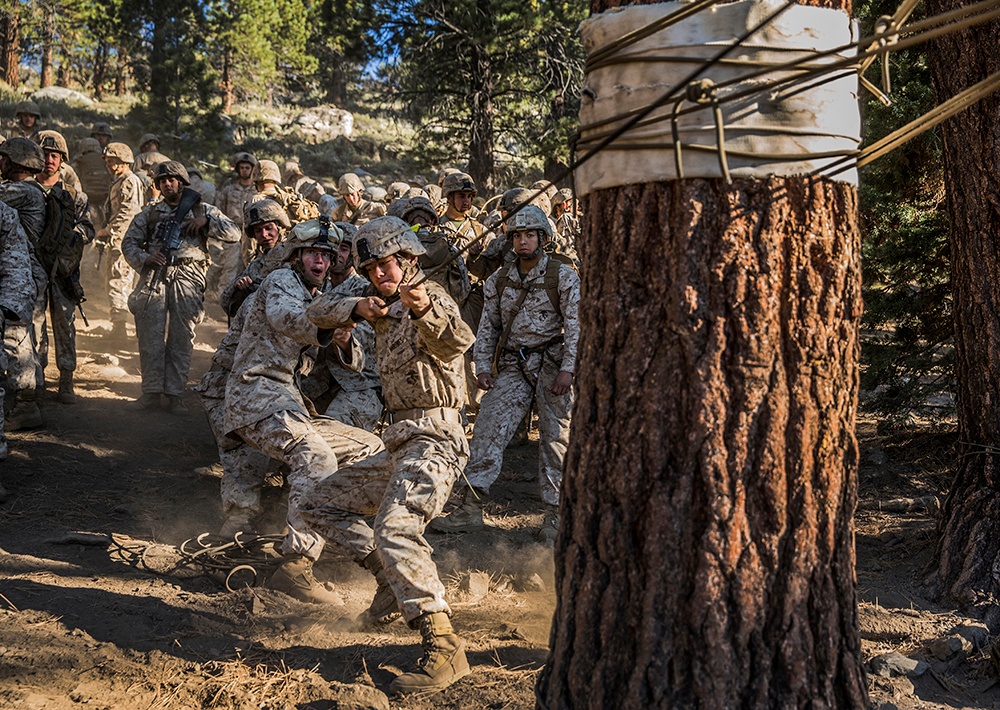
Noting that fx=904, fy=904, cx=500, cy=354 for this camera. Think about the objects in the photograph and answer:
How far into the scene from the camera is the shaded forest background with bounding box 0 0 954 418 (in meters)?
8.09

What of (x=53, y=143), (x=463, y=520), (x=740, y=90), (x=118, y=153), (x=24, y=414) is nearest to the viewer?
(x=740, y=90)

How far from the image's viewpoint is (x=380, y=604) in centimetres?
499

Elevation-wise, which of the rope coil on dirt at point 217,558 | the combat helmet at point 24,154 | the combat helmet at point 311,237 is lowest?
the rope coil on dirt at point 217,558

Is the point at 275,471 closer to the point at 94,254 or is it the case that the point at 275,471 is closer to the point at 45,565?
the point at 45,565

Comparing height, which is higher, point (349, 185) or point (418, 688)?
point (349, 185)

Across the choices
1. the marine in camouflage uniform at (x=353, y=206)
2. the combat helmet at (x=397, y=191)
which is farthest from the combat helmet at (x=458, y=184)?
the combat helmet at (x=397, y=191)

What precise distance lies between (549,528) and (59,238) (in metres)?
5.55

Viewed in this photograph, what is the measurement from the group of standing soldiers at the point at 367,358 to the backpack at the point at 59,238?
1.35 ft

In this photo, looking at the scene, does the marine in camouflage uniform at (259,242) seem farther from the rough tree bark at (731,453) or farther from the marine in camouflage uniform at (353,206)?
the rough tree bark at (731,453)

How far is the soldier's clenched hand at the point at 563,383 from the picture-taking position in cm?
679

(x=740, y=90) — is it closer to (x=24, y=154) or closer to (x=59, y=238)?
(x=24, y=154)

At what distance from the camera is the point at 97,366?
436 inches

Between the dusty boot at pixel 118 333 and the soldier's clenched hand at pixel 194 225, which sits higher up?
the soldier's clenched hand at pixel 194 225

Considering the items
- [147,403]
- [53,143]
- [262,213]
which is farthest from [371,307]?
[53,143]
